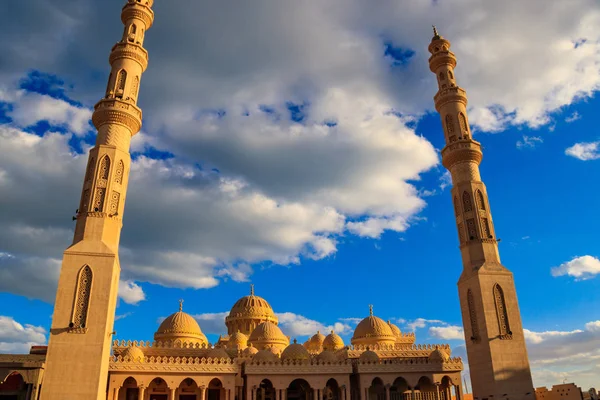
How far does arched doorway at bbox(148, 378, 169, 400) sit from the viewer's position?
34.8 meters

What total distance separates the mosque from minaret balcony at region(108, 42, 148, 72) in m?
0.08

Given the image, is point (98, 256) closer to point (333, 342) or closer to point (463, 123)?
point (333, 342)

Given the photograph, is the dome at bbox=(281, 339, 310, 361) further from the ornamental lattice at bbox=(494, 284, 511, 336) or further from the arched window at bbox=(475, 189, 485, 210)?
the arched window at bbox=(475, 189, 485, 210)

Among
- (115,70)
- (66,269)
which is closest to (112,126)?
(115,70)

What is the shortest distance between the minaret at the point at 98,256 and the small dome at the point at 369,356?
63.1ft

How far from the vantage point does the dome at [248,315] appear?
5084cm

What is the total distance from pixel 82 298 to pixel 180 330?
618 inches

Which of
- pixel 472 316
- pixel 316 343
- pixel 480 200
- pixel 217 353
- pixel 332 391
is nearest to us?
pixel 472 316

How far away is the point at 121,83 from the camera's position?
3544cm

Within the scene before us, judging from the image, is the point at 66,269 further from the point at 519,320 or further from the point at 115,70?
the point at 519,320

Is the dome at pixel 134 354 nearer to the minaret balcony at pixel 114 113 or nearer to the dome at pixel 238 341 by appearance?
the dome at pixel 238 341

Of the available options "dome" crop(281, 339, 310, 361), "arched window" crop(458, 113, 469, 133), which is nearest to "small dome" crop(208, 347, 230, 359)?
"dome" crop(281, 339, 310, 361)

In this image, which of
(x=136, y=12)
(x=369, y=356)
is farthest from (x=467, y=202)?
(x=136, y=12)

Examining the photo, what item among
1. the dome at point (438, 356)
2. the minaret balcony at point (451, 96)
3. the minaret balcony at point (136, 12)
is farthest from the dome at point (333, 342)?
the minaret balcony at point (136, 12)
